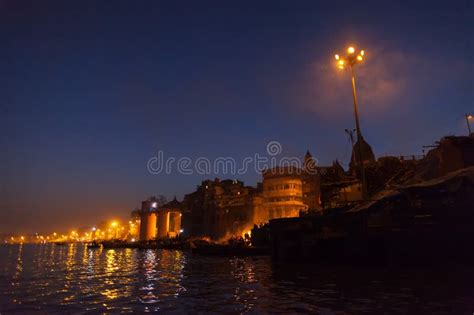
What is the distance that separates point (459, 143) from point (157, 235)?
114482 mm

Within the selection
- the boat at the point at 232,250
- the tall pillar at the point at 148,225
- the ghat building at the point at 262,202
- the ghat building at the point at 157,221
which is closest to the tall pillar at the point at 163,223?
the ghat building at the point at 157,221

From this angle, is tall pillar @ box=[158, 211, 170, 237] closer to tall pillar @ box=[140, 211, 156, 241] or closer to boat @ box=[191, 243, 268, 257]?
tall pillar @ box=[140, 211, 156, 241]

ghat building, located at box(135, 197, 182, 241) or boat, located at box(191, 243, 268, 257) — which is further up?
ghat building, located at box(135, 197, 182, 241)

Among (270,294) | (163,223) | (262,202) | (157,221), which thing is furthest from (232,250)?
(157,221)

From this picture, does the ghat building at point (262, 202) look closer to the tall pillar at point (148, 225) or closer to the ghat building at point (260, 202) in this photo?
the ghat building at point (260, 202)

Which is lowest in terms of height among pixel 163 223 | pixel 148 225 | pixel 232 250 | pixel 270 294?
pixel 270 294

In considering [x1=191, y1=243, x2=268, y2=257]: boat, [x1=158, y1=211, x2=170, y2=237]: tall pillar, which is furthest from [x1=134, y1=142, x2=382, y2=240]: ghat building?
[x1=191, y1=243, x2=268, y2=257]: boat

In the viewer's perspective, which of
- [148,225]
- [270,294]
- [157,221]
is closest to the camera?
[270,294]

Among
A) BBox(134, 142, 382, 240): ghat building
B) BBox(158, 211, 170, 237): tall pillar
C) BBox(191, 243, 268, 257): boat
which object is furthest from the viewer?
BBox(158, 211, 170, 237): tall pillar

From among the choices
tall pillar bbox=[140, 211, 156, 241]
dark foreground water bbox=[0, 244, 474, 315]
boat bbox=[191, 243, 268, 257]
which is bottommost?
dark foreground water bbox=[0, 244, 474, 315]

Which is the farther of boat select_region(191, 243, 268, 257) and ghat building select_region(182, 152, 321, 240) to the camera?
ghat building select_region(182, 152, 321, 240)

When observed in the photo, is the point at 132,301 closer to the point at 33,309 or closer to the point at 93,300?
the point at 93,300

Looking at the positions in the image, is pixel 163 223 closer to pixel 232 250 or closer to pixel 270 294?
pixel 232 250

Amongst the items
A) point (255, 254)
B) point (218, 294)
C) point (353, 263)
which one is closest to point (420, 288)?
point (218, 294)
